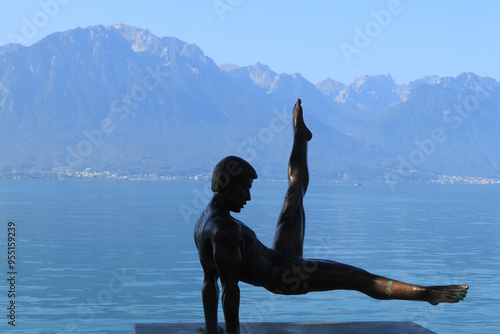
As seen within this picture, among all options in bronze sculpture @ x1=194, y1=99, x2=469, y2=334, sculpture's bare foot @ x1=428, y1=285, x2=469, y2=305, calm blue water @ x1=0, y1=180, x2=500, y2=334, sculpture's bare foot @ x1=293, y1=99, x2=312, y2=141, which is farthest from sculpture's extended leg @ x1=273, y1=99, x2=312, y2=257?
calm blue water @ x1=0, y1=180, x2=500, y2=334

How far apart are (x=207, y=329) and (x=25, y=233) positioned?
1592 inches

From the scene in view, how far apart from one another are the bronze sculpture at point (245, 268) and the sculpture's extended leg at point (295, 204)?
212mm

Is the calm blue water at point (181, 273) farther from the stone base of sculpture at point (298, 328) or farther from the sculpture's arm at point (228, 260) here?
the sculpture's arm at point (228, 260)

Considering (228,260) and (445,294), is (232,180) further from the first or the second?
(445,294)

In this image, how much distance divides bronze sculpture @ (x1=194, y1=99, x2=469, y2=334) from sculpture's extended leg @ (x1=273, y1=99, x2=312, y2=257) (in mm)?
212

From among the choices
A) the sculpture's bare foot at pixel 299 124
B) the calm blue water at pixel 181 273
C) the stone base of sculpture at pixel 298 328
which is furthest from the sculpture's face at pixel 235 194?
the calm blue water at pixel 181 273

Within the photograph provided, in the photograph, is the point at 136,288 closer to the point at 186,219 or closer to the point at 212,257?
the point at 212,257

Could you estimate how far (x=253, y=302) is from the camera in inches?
894

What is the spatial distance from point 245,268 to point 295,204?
3.49 feet

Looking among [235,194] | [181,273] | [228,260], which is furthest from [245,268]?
[181,273]

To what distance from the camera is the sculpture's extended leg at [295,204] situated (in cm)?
843

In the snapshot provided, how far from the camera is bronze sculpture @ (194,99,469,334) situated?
25.1ft

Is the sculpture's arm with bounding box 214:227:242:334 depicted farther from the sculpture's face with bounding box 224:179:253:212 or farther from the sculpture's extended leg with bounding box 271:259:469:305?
the sculpture's extended leg with bounding box 271:259:469:305

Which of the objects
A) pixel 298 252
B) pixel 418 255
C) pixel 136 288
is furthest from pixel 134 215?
pixel 298 252
